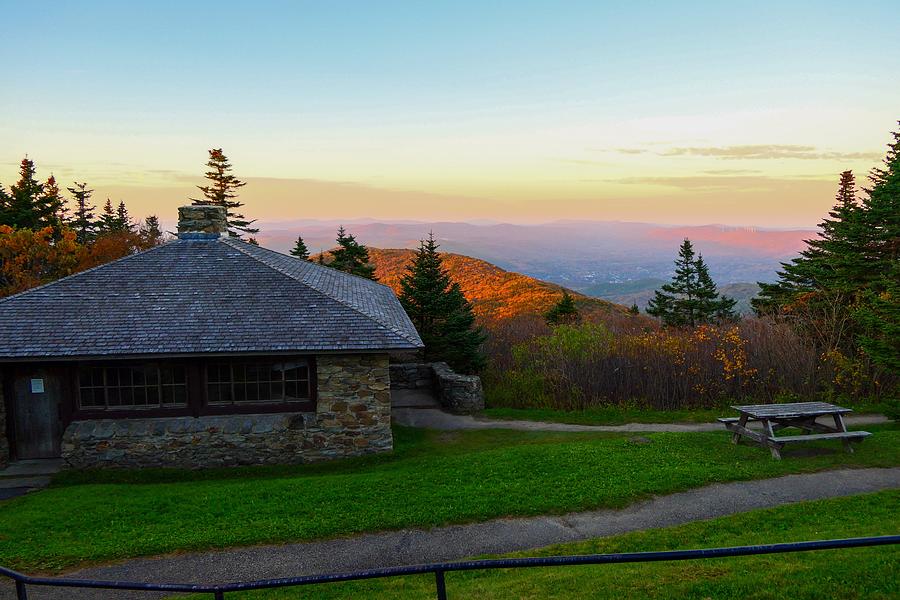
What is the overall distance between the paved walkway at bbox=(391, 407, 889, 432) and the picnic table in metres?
2.14

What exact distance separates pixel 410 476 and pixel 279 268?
8009 millimetres

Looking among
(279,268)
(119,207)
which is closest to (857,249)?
(279,268)

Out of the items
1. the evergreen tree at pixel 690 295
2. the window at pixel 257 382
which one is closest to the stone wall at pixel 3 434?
the window at pixel 257 382

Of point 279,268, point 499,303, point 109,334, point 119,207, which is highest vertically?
point 119,207

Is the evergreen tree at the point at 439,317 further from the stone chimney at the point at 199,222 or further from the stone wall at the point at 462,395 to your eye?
the stone chimney at the point at 199,222

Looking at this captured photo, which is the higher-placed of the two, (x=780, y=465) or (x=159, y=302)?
(x=159, y=302)

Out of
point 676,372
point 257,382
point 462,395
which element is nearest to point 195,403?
point 257,382

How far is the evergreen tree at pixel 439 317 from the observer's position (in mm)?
22672

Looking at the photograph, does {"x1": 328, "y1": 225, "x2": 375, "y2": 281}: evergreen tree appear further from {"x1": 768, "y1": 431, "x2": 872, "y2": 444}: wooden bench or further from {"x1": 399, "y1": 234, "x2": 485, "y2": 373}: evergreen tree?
{"x1": 768, "y1": 431, "x2": 872, "y2": 444}: wooden bench

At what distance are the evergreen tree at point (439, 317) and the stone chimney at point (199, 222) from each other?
29.7ft

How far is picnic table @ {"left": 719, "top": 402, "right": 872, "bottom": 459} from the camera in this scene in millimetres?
11680

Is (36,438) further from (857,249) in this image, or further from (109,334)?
(857,249)

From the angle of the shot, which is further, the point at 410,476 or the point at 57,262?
the point at 57,262

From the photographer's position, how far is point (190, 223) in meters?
17.4
